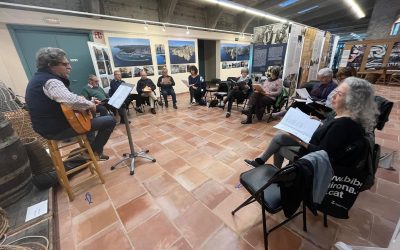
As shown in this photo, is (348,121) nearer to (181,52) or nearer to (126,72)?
(126,72)

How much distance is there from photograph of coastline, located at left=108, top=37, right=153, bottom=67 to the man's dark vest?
186 inches

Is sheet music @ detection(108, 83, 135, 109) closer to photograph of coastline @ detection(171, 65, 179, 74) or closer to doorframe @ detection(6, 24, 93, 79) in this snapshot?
doorframe @ detection(6, 24, 93, 79)

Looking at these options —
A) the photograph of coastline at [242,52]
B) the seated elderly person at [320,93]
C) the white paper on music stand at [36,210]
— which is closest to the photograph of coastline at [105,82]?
the white paper on music stand at [36,210]

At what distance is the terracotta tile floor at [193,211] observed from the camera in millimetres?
1391

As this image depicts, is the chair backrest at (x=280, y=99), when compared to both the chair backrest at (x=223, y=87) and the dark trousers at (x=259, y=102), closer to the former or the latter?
the dark trousers at (x=259, y=102)

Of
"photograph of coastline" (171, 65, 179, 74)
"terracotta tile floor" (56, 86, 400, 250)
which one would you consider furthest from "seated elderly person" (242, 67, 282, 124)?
"photograph of coastline" (171, 65, 179, 74)

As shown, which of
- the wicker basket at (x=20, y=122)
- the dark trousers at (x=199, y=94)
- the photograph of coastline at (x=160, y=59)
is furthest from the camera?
the photograph of coastline at (x=160, y=59)

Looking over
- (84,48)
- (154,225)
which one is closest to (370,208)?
(154,225)

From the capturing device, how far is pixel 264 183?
4.37ft

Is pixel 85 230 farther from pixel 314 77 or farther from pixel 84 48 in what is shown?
pixel 314 77

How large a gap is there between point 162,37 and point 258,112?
4.99 meters

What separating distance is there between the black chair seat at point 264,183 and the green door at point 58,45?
19.0ft

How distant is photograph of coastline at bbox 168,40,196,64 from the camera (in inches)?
282

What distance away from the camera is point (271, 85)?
12.8 feet
